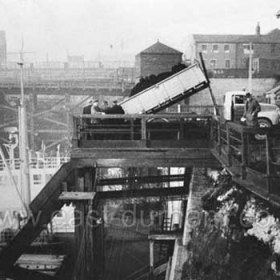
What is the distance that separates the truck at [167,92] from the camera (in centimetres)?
1218

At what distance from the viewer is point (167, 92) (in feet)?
40.4

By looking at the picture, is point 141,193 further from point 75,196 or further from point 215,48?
point 215,48

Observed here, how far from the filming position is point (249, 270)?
470 cm

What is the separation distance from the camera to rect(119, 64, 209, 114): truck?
480 inches

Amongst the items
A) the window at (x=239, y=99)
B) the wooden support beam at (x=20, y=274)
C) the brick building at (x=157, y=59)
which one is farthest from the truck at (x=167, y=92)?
the brick building at (x=157, y=59)

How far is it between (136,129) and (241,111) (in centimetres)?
448

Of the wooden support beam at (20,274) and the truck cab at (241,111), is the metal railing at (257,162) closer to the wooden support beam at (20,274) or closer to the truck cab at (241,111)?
the wooden support beam at (20,274)

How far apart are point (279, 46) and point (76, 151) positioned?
41.2 m

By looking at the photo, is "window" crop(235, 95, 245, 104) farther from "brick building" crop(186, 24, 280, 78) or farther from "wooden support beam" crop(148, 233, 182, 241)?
"brick building" crop(186, 24, 280, 78)

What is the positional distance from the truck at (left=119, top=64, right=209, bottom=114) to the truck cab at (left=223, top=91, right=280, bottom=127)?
1.44m

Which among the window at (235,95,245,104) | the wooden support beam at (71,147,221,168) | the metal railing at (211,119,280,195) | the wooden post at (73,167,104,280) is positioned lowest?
the wooden post at (73,167,104,280)

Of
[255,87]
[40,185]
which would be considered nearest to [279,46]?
[255,87]

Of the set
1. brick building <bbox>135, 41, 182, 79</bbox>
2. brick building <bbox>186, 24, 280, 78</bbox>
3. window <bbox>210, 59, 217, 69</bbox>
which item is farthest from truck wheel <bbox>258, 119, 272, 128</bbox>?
window <bbox>210, 59, 217, 69</bbox>

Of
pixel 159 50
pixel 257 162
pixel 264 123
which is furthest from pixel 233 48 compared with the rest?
pixel 257 162
